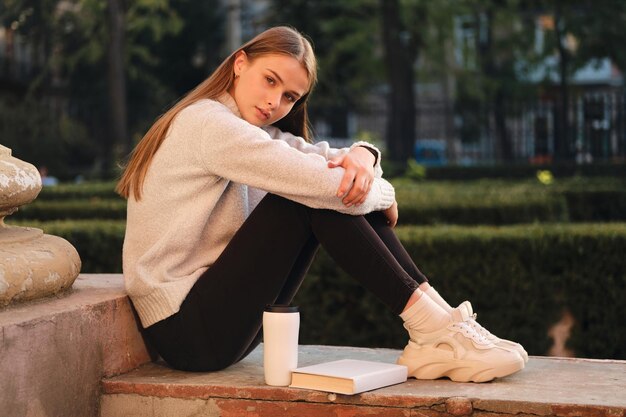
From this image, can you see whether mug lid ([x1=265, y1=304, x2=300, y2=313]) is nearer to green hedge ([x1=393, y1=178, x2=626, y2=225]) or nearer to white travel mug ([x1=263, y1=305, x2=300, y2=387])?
white travel mug ([x1=263, y1=305, x2=300, y2=387])

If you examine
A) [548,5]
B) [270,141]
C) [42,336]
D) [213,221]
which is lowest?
[42,336]

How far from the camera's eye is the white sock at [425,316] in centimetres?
347

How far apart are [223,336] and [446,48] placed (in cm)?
2376

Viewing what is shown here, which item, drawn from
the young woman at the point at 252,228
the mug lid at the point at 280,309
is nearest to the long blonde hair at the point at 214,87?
the young woman at the point at 252,228

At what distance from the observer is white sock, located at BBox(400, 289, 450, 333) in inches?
137

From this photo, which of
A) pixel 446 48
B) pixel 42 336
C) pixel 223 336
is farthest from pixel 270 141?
pixel 446 48

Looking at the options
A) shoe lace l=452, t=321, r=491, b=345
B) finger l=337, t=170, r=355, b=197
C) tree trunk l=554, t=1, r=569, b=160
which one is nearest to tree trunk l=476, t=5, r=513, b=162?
tree trunk l=554, t=1, r=569, b=160

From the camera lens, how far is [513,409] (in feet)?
10.4

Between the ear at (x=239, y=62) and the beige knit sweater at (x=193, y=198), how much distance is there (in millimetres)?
148

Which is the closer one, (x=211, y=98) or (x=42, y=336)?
(x=42, y=336)

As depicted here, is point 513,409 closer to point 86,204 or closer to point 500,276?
point 500,276

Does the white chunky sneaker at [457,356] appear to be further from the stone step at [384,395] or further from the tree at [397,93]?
the tree at [397,93]

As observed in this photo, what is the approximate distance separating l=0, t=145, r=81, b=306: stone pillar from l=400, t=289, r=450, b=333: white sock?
1166 mm

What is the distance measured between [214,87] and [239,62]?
0.42 feet
